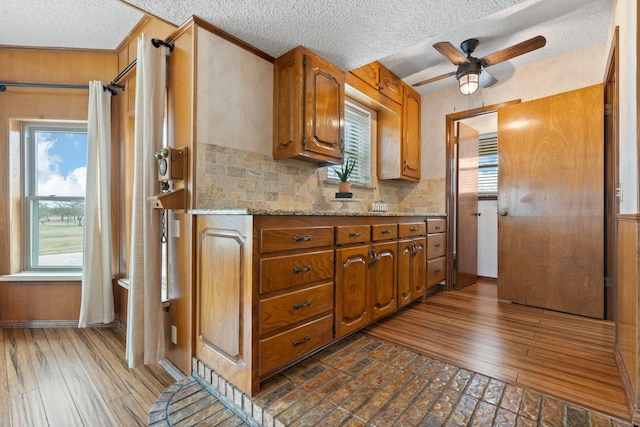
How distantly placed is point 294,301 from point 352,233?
64cm

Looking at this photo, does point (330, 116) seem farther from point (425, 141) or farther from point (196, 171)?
point (425, 141)

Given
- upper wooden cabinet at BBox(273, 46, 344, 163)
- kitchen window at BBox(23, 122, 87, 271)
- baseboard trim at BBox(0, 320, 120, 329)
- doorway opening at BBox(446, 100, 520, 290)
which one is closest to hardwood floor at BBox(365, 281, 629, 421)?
doorway opening at BBox(446, 100, 520, 290)

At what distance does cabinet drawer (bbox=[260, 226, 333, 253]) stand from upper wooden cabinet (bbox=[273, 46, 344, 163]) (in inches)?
28.5

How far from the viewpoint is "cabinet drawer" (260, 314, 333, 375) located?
4.91ft

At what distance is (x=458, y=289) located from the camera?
3586 millimetres

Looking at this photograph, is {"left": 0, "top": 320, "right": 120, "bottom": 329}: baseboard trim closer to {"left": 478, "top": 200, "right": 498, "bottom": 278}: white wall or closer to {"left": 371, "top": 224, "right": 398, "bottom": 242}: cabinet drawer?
{"left": 371, "top": 224, "right": 398, "bottom": 242}: cabinet drawer

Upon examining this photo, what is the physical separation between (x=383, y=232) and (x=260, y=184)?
1.04 m

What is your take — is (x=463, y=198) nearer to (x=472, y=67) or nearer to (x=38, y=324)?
(x=472, y=67)

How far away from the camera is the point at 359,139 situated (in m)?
3.50

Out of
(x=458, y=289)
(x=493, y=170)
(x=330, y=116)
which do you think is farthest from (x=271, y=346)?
(x=493, y=170)

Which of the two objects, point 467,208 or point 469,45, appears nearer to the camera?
point 469,45

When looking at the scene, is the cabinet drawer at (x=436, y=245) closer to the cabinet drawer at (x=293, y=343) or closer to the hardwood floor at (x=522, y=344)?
the hardwood floor at (x=522, y=344)

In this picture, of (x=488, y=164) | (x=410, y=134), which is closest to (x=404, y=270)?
(x=410, y=134)

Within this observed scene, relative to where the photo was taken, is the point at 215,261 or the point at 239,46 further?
the point at 239,46
